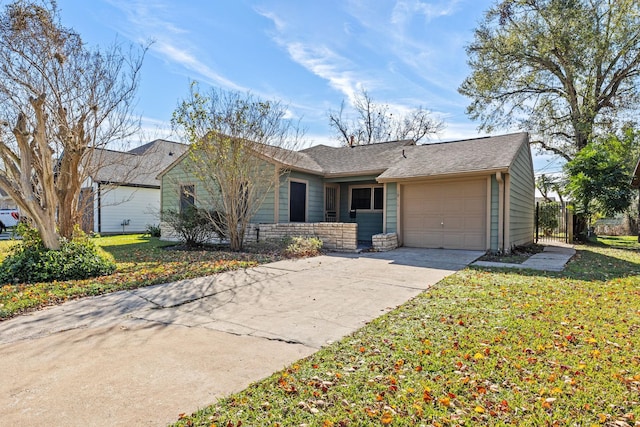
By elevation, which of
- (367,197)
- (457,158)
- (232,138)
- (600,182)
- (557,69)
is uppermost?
(557,69)

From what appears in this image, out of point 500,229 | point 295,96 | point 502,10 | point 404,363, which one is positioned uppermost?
point 502,10

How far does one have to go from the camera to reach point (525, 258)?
937cm

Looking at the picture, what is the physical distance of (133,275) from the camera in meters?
6.79

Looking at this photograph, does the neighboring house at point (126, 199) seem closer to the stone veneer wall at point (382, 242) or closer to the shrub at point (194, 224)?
the shrub at point (194, 224)

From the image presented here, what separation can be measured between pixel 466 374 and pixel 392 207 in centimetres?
898

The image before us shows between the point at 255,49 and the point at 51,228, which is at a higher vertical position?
the point at 255,49

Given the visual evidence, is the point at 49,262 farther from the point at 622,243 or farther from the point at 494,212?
the point at 622,243

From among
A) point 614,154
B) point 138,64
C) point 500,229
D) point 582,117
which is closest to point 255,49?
point 138,64

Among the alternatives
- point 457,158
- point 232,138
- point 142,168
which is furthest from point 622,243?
point 142,168

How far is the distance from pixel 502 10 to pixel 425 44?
31.2 ft

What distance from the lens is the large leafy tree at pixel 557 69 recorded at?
17.0 metres

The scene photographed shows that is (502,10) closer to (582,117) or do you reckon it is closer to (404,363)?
(582,117)

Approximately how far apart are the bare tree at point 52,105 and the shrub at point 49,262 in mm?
254

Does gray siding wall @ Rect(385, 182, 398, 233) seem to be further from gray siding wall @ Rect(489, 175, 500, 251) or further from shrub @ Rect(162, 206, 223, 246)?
shrub @ Rect(162, 206, 223, 246)
